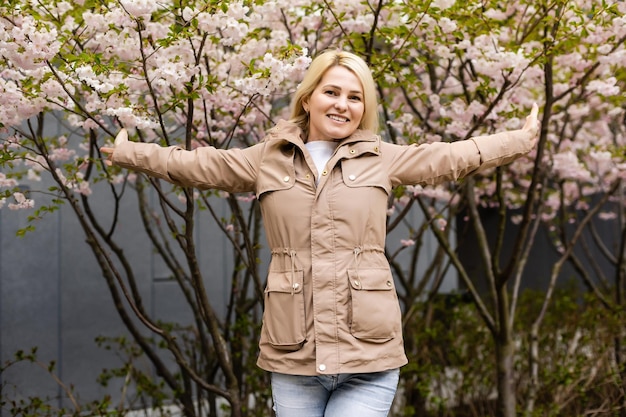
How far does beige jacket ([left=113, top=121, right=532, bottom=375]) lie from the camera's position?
242 cm

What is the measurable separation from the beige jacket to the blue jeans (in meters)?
0.06

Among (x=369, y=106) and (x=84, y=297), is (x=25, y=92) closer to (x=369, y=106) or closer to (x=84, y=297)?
(x=369, y=106)

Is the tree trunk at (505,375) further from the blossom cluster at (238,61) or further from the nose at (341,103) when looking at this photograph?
the nose at (341,103)

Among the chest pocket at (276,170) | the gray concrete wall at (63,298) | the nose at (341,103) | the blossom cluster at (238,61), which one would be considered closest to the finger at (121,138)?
the blossom cluster at (238,61)

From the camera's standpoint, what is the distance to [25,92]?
3393mm

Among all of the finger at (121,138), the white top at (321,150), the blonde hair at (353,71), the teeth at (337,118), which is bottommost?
the white top at (321,150)

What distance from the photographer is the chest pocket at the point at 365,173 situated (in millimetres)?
2523

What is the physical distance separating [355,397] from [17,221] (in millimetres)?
4226

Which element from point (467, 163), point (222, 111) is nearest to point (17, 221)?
point (222, 111)

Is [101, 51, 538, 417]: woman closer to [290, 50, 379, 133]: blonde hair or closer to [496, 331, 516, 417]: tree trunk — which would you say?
[290, 50, 379, 133]: blonde hair

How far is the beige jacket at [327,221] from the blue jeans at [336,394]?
6 centimetres

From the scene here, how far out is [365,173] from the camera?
2555mm

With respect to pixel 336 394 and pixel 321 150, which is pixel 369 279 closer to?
pixel 336 394

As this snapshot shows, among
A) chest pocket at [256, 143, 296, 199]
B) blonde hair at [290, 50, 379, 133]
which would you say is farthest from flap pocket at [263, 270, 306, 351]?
blonde hair at [290, 50, 379, 133]
